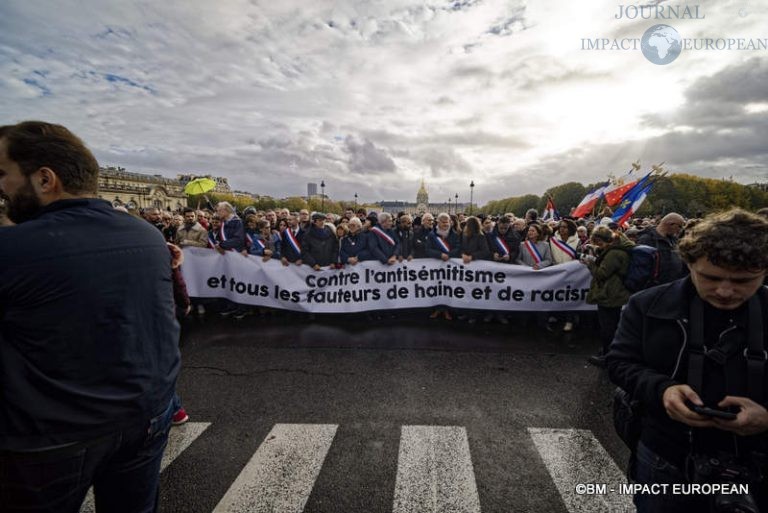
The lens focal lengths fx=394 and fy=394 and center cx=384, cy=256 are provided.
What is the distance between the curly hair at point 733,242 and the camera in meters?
1.48

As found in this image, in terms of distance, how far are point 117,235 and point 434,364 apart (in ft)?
14.6

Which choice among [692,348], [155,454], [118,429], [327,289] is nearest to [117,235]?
[118,429]

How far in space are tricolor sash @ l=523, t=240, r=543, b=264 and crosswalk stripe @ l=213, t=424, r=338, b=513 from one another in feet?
17.1

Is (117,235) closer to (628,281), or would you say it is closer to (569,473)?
(569,473)

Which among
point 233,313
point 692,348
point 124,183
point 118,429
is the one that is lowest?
point 233,313

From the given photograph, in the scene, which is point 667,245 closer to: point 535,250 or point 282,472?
point 535,250

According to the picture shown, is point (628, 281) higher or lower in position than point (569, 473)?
higher

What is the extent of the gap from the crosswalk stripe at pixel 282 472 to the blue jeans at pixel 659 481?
207 cm

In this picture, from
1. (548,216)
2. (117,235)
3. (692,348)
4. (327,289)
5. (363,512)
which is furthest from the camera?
(548,216)

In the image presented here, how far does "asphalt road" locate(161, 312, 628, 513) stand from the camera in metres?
2.82

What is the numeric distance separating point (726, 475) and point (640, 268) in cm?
430

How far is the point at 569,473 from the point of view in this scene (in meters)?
3.04

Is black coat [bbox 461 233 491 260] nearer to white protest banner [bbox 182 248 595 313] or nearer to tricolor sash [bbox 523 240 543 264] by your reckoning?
white protest banner [bbox 182 248 595 313]

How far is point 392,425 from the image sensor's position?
3.75m
